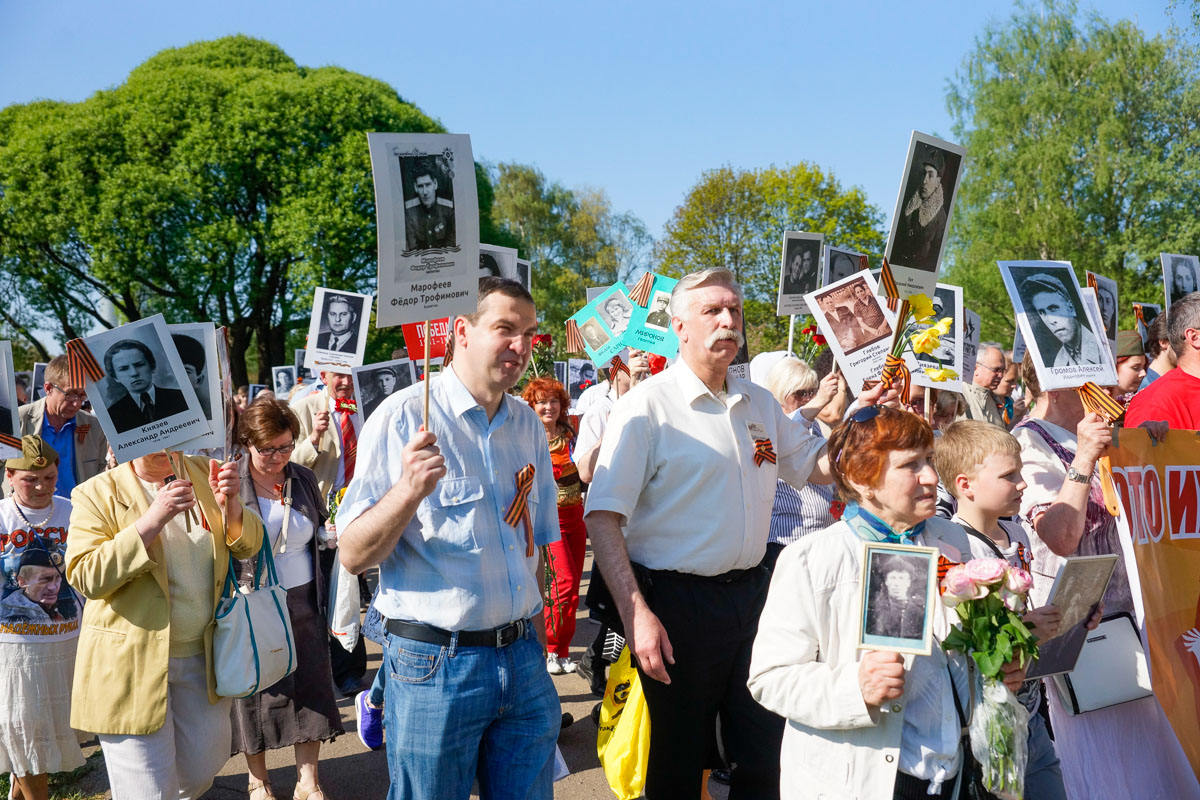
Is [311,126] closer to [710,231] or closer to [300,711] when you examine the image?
[710,231]

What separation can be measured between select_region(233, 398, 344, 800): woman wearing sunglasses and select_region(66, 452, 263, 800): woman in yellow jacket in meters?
0.70

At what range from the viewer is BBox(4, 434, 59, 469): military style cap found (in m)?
4.56

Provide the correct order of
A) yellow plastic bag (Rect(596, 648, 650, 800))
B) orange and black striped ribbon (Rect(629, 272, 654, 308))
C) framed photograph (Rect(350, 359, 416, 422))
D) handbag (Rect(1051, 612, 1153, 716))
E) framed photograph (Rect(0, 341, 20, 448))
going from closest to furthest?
yellow plastic bag (Rect(596, 648, 650, 800))
handbag (Rect(1051, 612, 1153, 716))
framed photograph (Rect(0, 341, 20, 448))
orange and black striped ribbon (Rect(629, 272, 654, 308))
framed photograph (Rect(350, 359, 416, 422))

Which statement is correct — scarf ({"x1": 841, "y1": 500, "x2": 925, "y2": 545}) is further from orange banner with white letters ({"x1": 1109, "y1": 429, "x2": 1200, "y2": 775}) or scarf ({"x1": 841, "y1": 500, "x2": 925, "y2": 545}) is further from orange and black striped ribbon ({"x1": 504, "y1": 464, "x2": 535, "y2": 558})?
orange banner with white letters ({"x1": 1109, "y1": 429, "x2": 1200, "y2": 775})

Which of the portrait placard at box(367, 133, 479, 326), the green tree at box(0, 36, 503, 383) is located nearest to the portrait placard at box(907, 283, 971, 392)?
the portrait placard at box(367, 133, 479, 326)

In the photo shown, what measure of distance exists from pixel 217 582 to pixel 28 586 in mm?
1299

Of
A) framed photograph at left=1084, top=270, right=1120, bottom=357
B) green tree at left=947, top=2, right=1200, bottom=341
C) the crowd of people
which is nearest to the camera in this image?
the crowd of people

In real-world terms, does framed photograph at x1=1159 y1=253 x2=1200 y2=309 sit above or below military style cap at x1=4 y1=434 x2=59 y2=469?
above

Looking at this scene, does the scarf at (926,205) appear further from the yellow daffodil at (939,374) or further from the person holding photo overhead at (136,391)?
the person holding photo overhead at (136,391)

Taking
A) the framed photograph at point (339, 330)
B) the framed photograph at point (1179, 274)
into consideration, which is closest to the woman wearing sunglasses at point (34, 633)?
the framed photograph at point (339, 330)

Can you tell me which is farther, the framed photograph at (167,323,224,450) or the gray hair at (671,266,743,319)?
the framed photograph at (167,323,224,450)

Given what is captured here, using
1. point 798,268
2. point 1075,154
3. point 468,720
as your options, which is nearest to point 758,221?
point 1075,154

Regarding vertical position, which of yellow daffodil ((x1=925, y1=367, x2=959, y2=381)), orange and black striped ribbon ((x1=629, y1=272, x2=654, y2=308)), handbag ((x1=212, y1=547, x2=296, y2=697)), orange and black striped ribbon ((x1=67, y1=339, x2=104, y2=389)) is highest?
orange and black striped ribbon ((x1=629, y1=272, x2=654, y2=308))

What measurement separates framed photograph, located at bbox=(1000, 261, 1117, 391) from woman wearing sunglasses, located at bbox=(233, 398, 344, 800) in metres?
3.44
